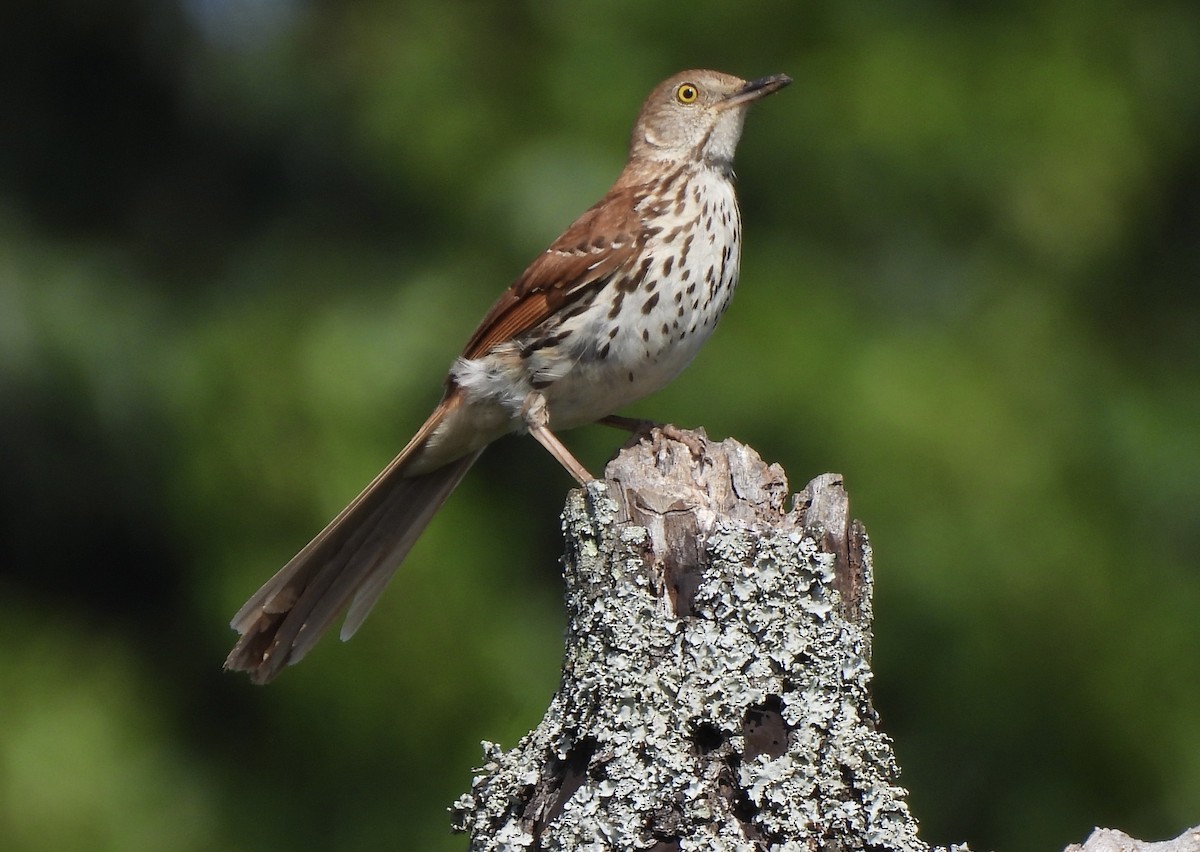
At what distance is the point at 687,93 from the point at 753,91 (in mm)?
180

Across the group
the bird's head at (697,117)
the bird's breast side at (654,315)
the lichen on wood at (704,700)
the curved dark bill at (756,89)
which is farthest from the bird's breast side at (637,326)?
the lichen on wood at (704,700)

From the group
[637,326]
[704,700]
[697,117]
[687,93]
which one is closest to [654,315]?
[637,326]

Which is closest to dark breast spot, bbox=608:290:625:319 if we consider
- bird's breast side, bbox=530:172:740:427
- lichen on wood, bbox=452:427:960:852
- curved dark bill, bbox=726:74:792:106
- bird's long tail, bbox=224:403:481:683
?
bird's breast side, bbox=530:172:740:427

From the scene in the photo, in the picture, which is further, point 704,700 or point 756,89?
point 756,89

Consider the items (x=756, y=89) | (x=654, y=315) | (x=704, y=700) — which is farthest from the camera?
(x=756, y=89)

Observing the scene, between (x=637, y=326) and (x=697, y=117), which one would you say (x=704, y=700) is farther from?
(x=697, y=117)

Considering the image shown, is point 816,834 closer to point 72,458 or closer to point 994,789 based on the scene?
point 994,789

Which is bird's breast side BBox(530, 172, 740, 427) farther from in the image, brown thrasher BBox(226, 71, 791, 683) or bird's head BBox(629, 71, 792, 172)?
bird's head BBox(629, 71, 792, 172)

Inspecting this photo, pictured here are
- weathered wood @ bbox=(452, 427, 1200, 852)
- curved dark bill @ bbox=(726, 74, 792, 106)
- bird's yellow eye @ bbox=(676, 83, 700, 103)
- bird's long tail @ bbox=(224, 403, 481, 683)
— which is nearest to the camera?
weathered wood @ bbox=(452, 427, 1200, 852)

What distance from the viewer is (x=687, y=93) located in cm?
414

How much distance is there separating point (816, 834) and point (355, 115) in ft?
12.0

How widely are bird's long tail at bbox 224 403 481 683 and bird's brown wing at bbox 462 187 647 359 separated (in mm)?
253

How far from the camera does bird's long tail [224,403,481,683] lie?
335 cm

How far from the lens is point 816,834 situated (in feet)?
7.54
